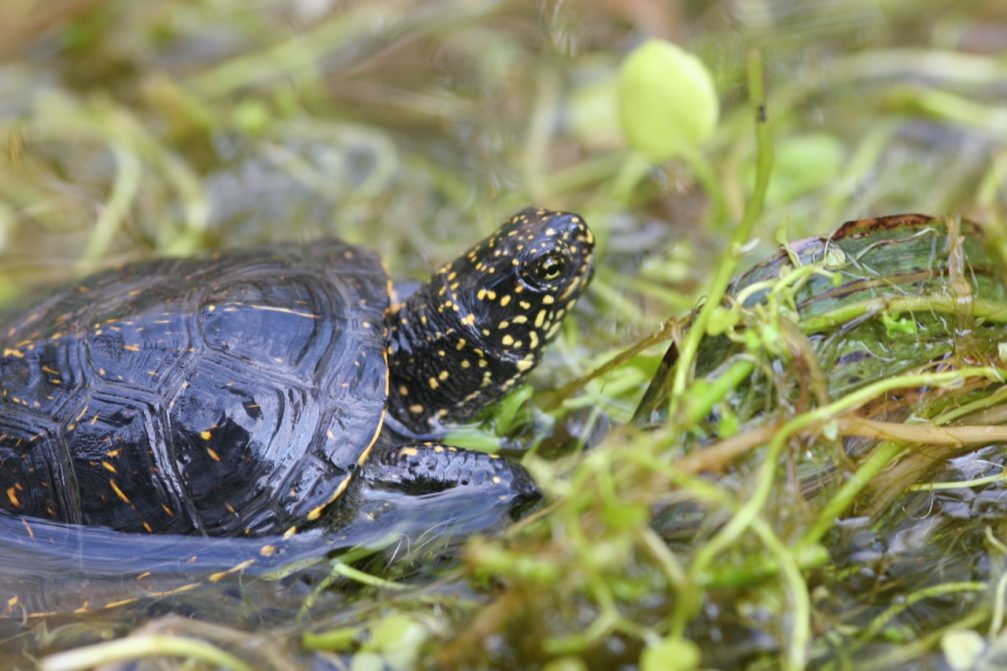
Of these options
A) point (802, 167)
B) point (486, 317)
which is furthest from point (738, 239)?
point (802, 167)

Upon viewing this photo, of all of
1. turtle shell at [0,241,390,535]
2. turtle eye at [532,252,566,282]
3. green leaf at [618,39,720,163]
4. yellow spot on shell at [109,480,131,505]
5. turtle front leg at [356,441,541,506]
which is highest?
green leaf at [618,39,720,163]

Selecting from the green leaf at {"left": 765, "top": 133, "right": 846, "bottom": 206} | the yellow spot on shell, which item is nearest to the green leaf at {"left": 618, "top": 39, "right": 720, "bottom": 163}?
the green leaf at {"left": 765, "top": 133, "right": 846, "bottom": 206}

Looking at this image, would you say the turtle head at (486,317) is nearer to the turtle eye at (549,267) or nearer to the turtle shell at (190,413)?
the turtle eye at (549,267)

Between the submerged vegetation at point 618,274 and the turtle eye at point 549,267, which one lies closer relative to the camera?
the submerged vegetation at point 618,274

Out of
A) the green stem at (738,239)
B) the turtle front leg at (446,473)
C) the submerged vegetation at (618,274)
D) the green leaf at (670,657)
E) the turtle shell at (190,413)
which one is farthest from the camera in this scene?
the turtle front leg at (446,473)

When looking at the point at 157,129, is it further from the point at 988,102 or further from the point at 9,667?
the point at 988,102

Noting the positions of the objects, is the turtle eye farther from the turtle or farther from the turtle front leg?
the turtle front leg

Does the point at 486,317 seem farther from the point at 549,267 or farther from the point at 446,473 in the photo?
the point at 446,473

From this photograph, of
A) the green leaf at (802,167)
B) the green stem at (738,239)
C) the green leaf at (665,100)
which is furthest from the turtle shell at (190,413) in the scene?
the green leaf at (802,167)
